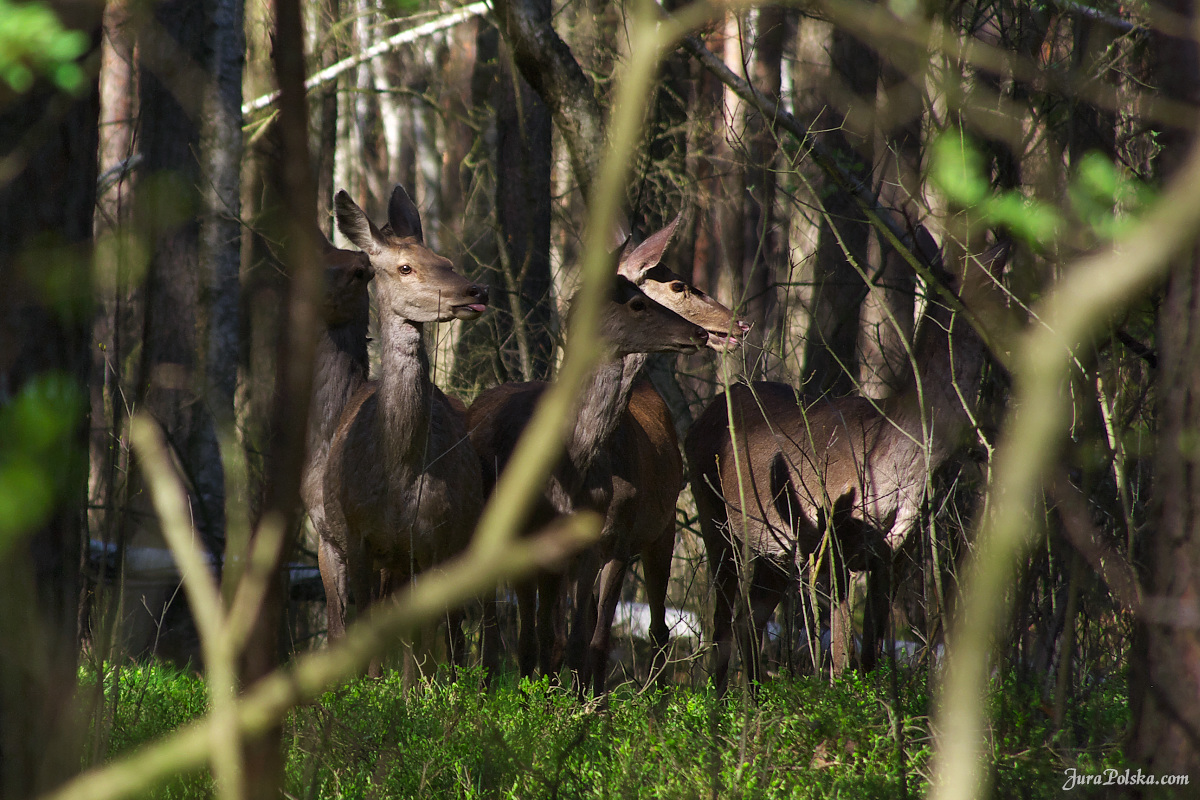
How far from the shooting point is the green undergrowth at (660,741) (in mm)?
3832

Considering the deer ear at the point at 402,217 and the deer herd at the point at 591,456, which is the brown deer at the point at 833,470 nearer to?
the deer herd at the point at 591,456

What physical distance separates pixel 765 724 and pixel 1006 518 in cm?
366

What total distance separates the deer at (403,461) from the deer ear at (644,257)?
112 centimetres

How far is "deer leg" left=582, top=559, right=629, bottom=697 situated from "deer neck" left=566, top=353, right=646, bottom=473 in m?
0.79

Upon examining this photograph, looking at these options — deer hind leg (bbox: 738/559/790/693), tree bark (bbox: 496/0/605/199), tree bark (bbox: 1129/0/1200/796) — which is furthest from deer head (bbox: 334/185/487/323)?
tree bark (bbox: 1129/0/1200/796)

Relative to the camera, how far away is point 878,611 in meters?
6.46

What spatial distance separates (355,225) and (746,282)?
2326mm

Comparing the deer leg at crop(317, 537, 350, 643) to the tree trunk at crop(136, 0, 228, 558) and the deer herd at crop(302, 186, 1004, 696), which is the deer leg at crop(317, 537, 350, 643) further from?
the tree trunk at crop(136, 0, 228, 558)

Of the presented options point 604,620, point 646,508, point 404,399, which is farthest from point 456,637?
point 404,399

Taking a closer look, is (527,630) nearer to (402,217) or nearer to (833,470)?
(833,470)

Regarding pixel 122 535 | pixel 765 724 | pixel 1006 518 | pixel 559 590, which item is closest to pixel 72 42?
pixel 122 535

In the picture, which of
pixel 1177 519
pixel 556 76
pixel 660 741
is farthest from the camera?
pixel 556 76

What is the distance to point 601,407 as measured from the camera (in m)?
6.43

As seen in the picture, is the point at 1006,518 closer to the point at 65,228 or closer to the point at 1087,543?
the point at 65,228
